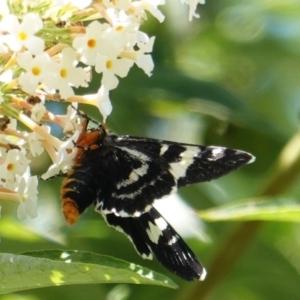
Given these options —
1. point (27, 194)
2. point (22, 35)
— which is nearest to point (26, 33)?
point (22, 35)

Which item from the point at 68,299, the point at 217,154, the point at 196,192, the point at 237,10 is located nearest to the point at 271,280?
the point at 196,192

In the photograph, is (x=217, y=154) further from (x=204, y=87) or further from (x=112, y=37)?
(x=204, y=87)

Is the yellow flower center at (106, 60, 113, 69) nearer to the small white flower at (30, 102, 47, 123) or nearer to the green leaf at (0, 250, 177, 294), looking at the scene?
the small white flower at (30, 102, 47, 123)

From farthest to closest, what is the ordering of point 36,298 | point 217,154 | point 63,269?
point 36,298
point 217,154
point 63,269

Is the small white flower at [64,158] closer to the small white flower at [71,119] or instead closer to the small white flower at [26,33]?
the small white flower at [71,119]

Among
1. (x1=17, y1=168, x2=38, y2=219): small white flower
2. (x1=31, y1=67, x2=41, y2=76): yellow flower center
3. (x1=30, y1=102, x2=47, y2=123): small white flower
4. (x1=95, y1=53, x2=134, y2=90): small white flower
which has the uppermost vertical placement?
(x1=95, y1=53, x2=134, y2=90): small white flower

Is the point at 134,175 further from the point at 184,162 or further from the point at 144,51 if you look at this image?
the point at 144,51

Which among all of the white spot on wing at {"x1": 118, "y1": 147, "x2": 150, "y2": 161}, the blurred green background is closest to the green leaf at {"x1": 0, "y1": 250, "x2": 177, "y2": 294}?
the white spot on wing at {"x1": 118, "y1": 147, "x2": 150, "y2": 161}
